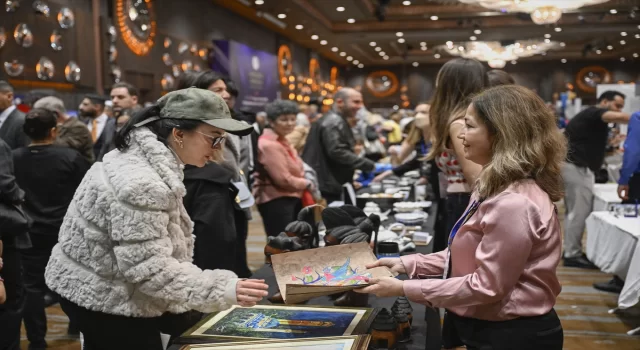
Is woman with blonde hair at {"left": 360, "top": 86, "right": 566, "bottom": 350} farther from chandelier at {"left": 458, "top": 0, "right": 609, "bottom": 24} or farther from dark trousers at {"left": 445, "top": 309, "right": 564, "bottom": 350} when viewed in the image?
chandelier at {"left": 458, "top": 0, "right": 609, "bottom": 24}

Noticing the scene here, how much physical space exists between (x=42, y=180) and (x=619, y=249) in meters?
3.89

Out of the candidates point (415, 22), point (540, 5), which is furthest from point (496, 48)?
point (540, 5)

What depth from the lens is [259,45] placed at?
52.1 feet

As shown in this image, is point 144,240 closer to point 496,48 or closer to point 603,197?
point 603,197

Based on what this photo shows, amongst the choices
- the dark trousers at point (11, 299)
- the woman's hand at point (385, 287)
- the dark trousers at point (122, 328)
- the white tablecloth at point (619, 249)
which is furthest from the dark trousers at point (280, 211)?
the woman's hand at point (385, 287)

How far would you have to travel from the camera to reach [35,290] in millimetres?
4227

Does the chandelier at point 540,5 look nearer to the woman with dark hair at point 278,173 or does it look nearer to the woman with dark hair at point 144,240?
the woman with dark hair at point 278,173

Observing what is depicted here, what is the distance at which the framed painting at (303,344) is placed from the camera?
1.61m

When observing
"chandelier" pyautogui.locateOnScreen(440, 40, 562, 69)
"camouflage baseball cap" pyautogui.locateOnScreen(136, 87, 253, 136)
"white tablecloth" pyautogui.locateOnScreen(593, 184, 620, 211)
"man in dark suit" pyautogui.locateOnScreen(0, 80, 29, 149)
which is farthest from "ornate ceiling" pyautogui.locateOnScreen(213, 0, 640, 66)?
"camouflage baseball cap" pyautogui.locateOnScreen(136, 87, 253, 136)

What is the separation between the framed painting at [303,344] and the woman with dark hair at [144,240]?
0.10 meters

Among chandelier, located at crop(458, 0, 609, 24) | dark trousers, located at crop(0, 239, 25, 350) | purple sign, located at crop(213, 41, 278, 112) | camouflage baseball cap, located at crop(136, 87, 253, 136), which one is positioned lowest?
dark trousers, located at crop(0, 239, 25, 350)

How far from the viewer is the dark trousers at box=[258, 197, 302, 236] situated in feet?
16.0

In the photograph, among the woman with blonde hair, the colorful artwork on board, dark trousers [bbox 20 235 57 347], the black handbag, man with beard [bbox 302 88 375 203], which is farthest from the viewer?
man with beard [bbox 302 88 375 203]

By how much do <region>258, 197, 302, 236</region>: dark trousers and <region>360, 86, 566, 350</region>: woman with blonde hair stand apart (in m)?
3.19
